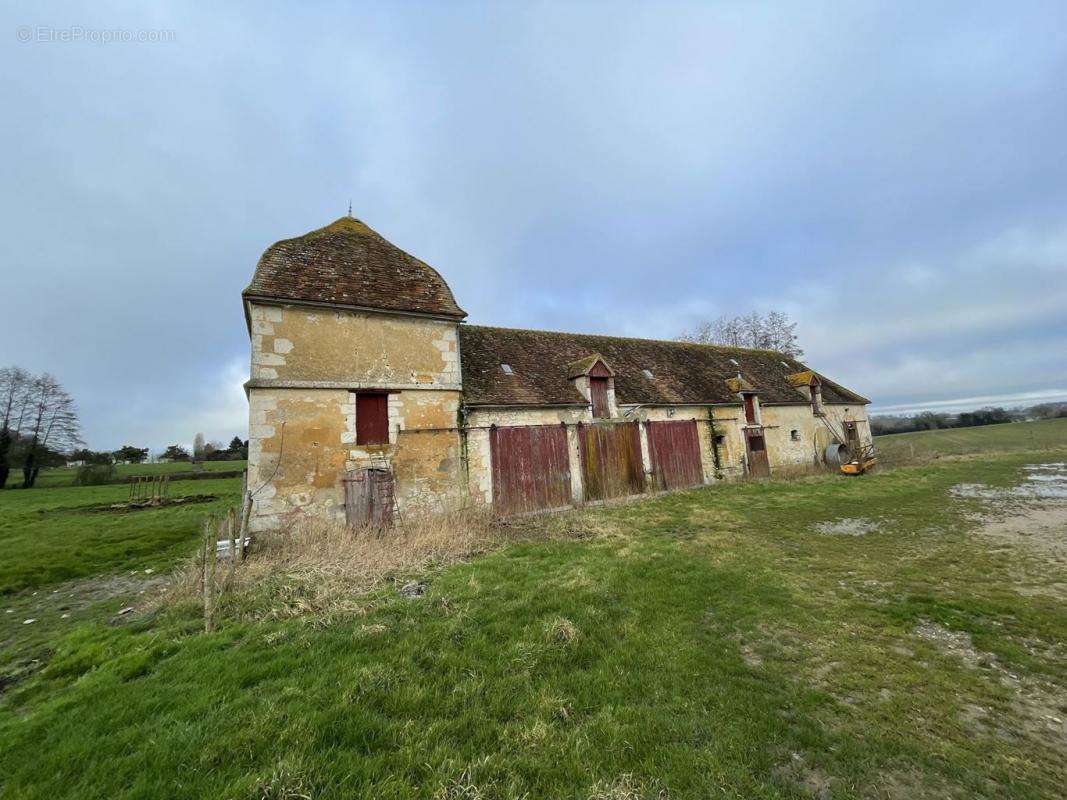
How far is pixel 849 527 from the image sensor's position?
29.3 feet

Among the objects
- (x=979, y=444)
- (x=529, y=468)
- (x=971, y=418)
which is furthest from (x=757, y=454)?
(x=971, y=418)

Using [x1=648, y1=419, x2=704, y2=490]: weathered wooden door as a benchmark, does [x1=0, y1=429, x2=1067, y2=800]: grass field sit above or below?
below

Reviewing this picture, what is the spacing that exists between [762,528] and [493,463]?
7096 millimetres

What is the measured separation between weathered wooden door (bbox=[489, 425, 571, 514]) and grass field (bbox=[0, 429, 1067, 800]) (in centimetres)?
501

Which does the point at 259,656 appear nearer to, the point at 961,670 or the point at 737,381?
the point at 961,670

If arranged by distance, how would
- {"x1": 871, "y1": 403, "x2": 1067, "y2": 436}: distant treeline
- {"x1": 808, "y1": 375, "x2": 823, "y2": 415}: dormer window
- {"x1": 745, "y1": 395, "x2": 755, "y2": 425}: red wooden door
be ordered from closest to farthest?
1. {"x1": 745, "y1": 395, "x2": 755, "y2": 425}: red wooden door
2. {"x1": 808, "y1": 375, "x2": 823, "y2": 415}: dormer window
3. {"x1": 871, "y1": 403, "x2": 1067, "y2": 436}: distant treeline

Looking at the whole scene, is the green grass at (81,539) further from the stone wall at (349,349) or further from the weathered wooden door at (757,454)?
the weathered wooden door at (757,454)

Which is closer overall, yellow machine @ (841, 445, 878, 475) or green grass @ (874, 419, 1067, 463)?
yellow machine @ (841, 445, 878, 475)

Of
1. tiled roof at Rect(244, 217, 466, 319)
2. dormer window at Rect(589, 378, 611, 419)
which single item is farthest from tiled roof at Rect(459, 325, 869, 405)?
tiled roof at Rect(244, 217, 466, 319)

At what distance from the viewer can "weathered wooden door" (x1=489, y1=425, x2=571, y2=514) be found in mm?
11859

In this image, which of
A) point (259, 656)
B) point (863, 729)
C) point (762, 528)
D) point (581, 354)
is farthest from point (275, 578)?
point (581, 354)

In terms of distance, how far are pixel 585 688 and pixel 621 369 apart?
15.0 metres

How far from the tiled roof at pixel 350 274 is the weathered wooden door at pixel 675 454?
8.80 meters

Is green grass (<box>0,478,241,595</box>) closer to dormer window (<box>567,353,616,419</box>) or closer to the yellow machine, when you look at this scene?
dormer window (<box>567,353,616,419</box>)
